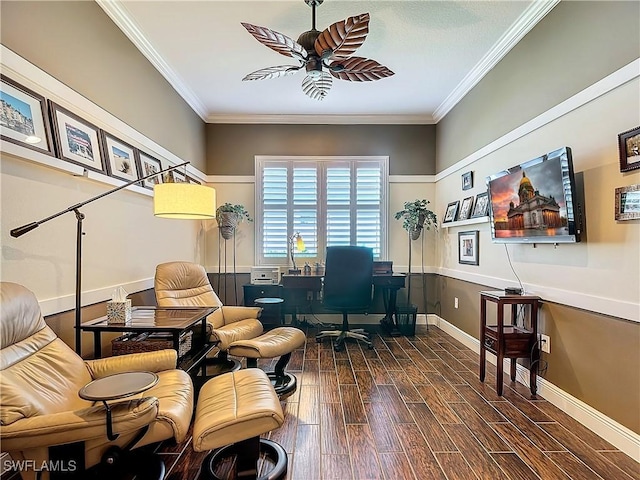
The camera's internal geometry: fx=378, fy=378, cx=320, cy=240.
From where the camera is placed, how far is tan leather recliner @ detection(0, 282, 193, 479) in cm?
137

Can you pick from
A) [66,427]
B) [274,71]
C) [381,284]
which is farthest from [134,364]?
[381,284]

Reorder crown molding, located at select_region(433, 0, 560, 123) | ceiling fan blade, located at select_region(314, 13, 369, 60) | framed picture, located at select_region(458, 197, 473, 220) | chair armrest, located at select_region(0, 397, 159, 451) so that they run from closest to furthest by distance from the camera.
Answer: chair armrest, located at select_region(0, 397, 159, 451) < ceiling fan blade, located at select_region(314, 13, 369, 60) < crown molding, located at select_region(433, 0, 560, 123) < framed picture, located at select_region(458, 197, 473, 220)

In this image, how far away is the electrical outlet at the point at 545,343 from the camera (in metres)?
2.78

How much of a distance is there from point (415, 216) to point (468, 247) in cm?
94

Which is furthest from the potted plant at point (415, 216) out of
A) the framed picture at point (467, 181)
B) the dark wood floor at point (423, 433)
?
the dark wood floor at point (423, 433)

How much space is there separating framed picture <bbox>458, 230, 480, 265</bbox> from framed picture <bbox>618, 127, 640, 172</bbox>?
6.31 ft

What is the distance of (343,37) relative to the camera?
236 cm

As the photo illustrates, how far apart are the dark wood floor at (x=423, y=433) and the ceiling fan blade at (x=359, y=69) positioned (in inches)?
96.3

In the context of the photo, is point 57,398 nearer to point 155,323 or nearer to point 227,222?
point 155,323

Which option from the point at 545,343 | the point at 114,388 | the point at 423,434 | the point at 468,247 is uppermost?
the point at 468,247

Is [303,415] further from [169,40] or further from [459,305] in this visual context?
[169,40]

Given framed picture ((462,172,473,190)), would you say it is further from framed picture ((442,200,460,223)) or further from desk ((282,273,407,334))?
desk ((282,273,407,334))

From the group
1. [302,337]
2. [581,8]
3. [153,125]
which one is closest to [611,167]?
[581,8]

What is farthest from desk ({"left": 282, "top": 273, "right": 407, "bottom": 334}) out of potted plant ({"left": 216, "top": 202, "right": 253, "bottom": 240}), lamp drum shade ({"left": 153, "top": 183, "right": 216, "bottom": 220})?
lamp drum shade ({"left": 153, "top": 183, "right": 216, "bottom": 220})
